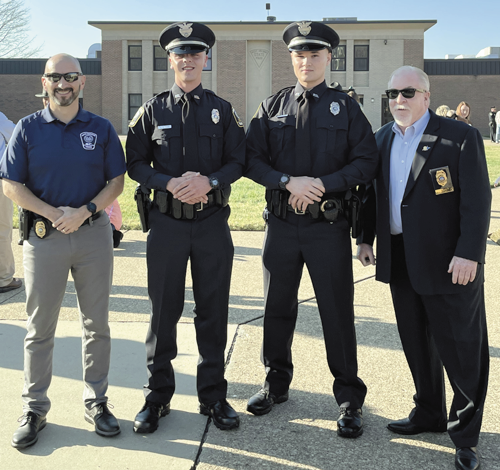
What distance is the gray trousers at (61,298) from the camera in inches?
131

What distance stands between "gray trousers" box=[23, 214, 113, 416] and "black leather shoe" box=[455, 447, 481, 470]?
202 cm

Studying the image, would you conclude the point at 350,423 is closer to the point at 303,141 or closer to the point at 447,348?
the point at 447,348

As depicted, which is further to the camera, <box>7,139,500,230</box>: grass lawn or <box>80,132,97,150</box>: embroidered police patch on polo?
<box>7,139,500,230</box>: grass lawn

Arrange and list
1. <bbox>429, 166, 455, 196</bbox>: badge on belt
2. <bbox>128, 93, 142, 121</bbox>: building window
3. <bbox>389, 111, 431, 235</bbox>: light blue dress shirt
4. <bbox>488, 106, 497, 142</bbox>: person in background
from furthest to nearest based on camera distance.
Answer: <bbox>128, 93, 142, 121</bbox>: building window, <bbox>488, 106, 497, 142</bbox>: person in background, <bbox>389, 111, 431, 235</bbox>: light blue dress shirt, <bbox>429, 166, 455, 196</bbox>: badge on belt

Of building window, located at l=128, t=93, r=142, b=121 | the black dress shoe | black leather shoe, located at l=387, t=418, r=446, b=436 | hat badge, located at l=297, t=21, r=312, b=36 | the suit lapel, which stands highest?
building window, located at l=128, t=93, r=142, b=121

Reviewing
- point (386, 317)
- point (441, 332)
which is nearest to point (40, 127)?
point (441, 332)

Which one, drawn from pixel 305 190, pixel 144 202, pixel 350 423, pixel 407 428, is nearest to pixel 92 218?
pixel 144 202

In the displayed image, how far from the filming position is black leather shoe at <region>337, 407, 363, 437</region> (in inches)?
130

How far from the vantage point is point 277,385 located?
12.3 feet

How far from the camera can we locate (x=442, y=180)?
309cm

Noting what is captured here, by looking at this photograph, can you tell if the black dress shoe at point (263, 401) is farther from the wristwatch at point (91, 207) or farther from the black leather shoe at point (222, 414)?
the wristwatch at point (91, 207)

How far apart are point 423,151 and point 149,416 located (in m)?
2.16

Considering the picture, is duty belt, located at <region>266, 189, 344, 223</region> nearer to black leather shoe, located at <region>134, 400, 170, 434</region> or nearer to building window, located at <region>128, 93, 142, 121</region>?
black leather shoe, located at <region>134, 400, 170, 434</region>

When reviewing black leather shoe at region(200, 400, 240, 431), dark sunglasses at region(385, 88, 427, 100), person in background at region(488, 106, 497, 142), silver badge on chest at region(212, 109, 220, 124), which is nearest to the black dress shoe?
black leather shoe at region(200, 400, 240, 431)
